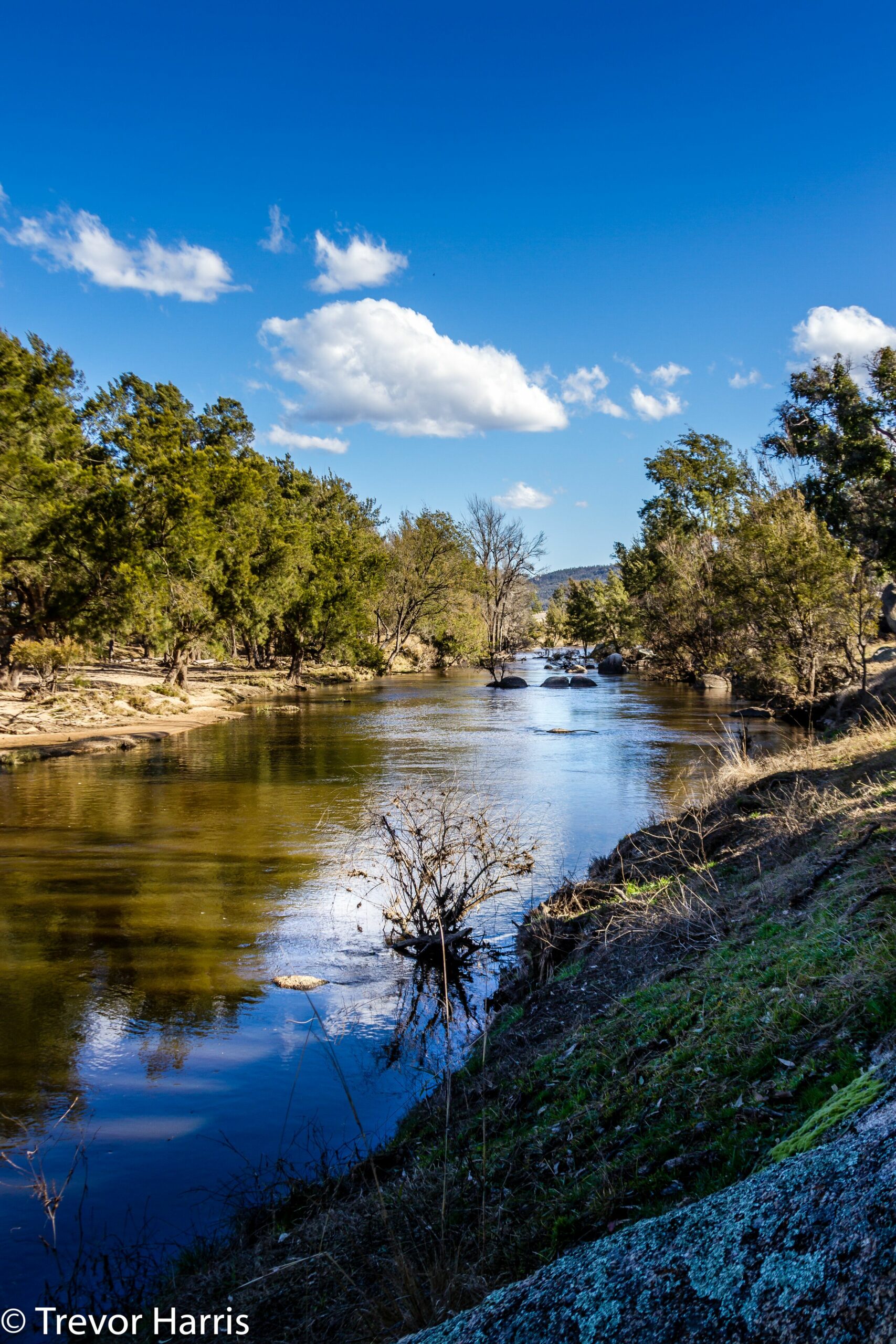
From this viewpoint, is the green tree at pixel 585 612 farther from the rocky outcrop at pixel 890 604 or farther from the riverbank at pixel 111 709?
the rocky outcrop at pixel 890 604

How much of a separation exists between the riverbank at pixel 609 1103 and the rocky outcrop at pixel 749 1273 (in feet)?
2.03

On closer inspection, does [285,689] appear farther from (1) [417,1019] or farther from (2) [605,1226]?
(2) [605,1226]

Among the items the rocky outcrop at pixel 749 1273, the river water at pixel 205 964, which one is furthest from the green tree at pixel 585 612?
the rocky outcrop at pixel 749 1273

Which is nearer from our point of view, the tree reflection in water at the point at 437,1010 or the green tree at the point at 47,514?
the tree reflection in water at the point at 437,1010

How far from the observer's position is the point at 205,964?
10109mm

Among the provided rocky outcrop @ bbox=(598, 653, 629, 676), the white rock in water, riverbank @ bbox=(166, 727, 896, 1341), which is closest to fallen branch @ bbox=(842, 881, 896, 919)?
riverbank @ bbox=(166, 727, 896, 1341)

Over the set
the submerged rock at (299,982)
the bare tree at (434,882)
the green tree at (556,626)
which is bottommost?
the submerged rock at (299,982)

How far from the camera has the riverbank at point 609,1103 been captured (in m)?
3.58


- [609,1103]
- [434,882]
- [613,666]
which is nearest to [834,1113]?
[609,1103]

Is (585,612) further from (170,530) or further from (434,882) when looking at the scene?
(434,882)

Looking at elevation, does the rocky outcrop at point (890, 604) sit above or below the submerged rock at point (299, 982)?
above

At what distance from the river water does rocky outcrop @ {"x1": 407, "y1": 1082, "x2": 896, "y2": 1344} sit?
464 centimetres

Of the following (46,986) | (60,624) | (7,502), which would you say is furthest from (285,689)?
(46,986)

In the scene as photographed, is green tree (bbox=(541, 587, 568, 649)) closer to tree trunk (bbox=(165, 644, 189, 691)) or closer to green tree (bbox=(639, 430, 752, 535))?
green tree (bbox=(639, 430, 752, 535))
